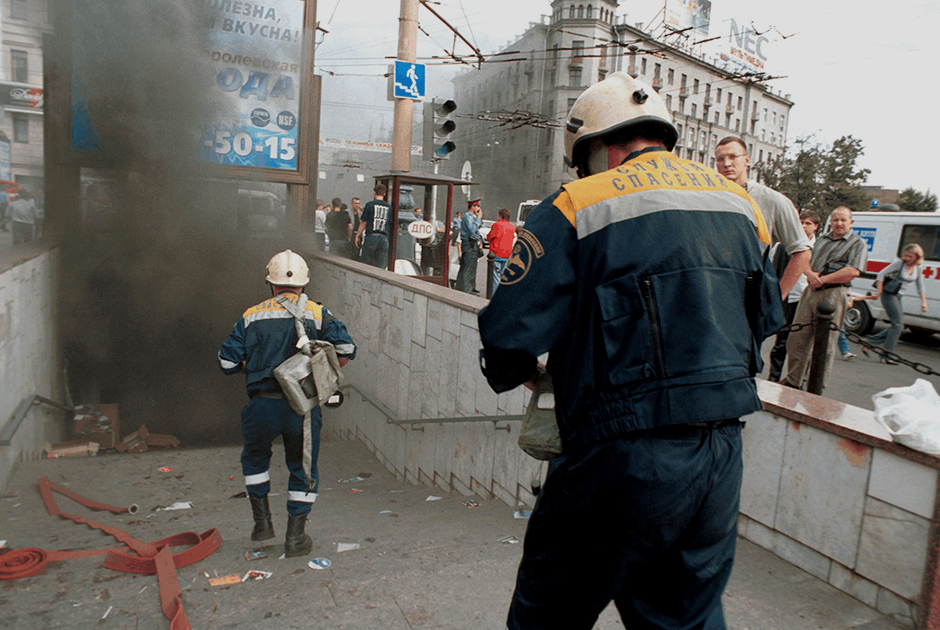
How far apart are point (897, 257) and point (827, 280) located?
746 centimetres

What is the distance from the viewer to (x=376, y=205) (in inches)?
410

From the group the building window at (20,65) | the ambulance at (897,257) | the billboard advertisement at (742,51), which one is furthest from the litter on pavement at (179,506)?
the billboard advertisement at (742,51)

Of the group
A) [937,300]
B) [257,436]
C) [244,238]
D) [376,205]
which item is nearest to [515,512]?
[257,436]

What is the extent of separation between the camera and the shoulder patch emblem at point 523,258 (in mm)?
1570

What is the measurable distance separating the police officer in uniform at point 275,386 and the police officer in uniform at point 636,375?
2.55 m

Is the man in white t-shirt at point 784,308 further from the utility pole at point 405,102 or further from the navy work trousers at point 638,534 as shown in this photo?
the utility pole at point 405,102

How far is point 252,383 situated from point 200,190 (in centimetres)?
701

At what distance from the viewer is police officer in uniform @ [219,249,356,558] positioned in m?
3.92

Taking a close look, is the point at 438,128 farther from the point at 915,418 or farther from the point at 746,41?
the point at 746,41

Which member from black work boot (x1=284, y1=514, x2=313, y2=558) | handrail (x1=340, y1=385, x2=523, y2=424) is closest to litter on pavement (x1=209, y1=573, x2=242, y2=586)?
black work boot (x1=284, y1=514, x2=313, y2=558)

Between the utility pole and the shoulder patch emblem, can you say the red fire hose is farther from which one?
the utility pole

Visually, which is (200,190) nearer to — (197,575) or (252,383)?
(252,383)

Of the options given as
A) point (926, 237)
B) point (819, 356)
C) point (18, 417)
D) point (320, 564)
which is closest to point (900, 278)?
point (926, 237)

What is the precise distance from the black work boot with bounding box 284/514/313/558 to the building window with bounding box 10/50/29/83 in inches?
266
